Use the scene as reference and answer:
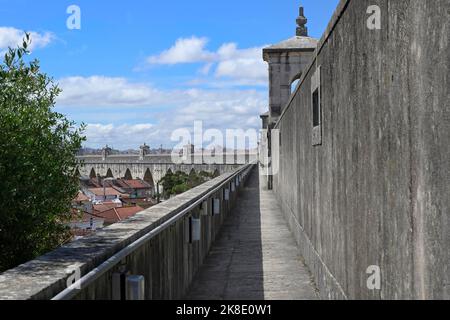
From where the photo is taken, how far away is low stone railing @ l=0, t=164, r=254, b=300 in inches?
105

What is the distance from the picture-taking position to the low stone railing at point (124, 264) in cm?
266

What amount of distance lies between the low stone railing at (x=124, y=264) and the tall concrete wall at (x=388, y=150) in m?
1.42

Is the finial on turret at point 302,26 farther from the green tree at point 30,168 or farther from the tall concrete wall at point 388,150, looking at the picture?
the tall concrete wall at point 388,150

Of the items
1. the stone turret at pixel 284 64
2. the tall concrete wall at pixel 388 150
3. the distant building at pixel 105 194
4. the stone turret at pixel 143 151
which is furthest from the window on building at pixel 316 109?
the stone turret at pixel 143 151

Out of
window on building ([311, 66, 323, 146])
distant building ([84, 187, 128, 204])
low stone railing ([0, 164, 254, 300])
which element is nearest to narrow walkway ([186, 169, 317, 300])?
low stone railing ([0, 164, 254, 300])

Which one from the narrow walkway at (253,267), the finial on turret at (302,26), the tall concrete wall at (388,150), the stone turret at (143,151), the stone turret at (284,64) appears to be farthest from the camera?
the stone turret at (143,151)

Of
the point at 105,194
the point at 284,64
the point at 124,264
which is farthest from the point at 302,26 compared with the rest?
the point at 105,194

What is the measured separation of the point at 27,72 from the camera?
615 cm

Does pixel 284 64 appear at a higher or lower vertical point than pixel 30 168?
higher

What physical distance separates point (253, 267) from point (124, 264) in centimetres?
398

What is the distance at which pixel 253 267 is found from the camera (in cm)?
732

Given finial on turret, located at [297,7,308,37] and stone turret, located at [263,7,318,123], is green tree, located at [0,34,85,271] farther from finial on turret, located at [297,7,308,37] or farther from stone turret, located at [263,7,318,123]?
finial on turret, located at [297,7,308,37]

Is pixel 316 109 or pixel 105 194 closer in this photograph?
pixel 316 109

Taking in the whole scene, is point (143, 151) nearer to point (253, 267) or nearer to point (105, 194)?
point (105, 194)
